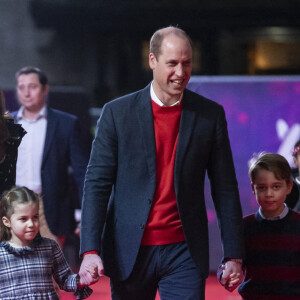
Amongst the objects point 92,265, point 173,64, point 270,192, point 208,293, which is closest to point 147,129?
point 173,64

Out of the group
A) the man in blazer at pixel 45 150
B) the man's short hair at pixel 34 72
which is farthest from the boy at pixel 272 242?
the man's short hair at pixel 34 72

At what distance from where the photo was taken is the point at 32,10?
18.1ft

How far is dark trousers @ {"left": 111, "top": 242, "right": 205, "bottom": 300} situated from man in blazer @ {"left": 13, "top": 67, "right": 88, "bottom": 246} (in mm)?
2346

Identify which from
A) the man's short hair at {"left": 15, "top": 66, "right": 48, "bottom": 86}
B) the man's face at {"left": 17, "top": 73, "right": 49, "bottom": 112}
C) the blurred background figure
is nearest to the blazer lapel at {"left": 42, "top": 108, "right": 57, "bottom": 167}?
the man's face at {"left": 17, "top": 73, "right": 49, "bottom": 112}

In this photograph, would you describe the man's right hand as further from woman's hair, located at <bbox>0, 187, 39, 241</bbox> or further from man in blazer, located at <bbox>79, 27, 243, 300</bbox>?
woman's hair, located at <bbox>0, 187, 39, 241</bbox>

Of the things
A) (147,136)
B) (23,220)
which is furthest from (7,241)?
(147,136)

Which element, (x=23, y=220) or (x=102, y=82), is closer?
(x=23, y=220)

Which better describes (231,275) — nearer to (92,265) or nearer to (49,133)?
(92,265)

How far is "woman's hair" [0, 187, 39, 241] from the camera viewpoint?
280cm

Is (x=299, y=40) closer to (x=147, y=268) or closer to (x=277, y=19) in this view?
→ (x=277, y=19)

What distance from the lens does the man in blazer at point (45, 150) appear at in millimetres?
4938

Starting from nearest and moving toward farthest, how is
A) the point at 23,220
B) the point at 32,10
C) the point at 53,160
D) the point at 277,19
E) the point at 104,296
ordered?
the point at 23,220
the point at 104,296
the point at 53,160
the point at 32,10
the point at 277,19

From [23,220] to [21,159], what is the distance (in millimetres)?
2237

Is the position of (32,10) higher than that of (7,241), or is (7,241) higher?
(32,10)
